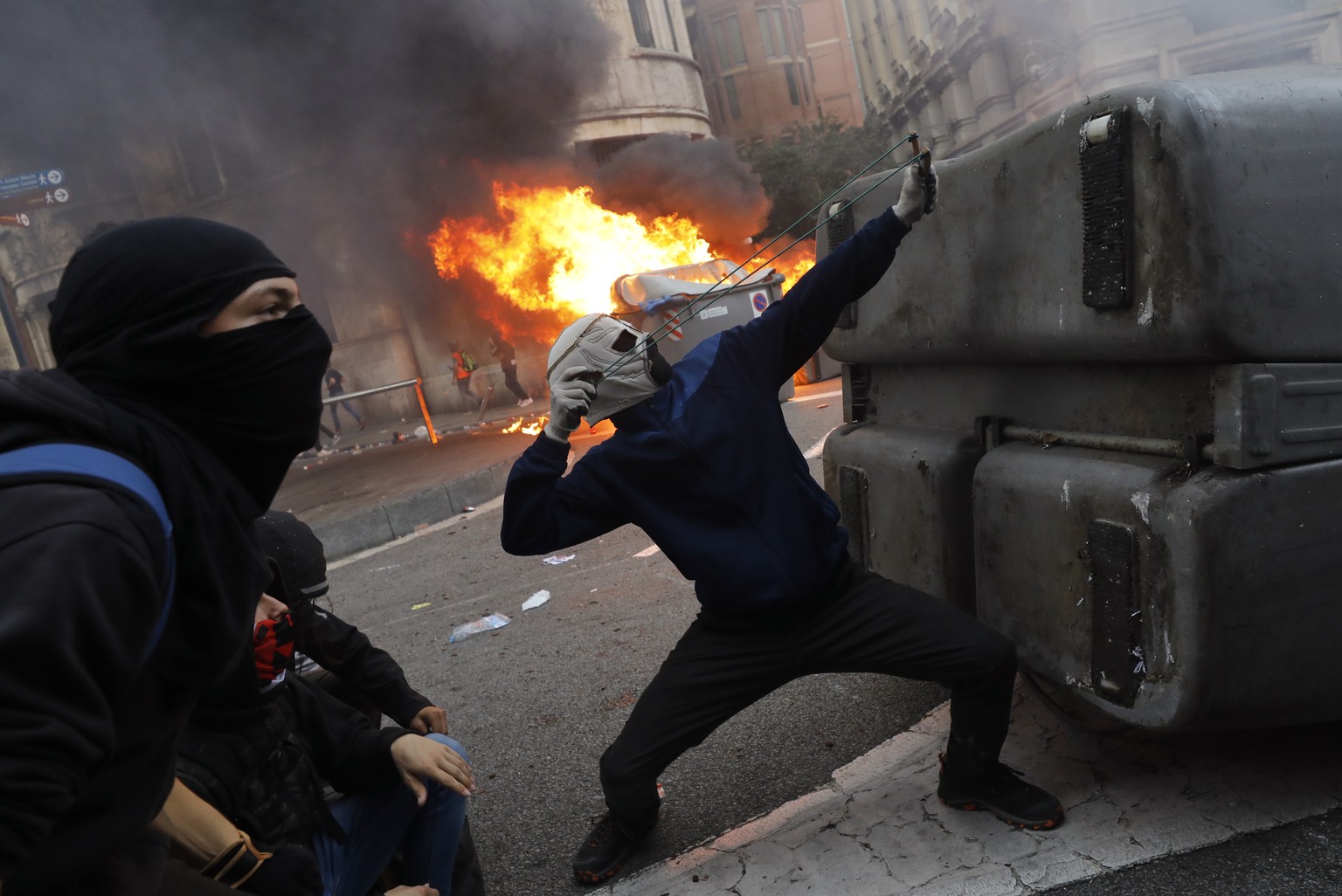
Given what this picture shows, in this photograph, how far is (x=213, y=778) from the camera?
70.9 inches

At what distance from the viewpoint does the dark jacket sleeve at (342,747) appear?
215 centimetres

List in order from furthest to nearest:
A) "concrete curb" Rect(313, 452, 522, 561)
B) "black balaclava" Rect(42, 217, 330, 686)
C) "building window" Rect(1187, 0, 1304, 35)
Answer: "building window" Rect(1187, 0, 1304, 35) < "concrete curb" Rect(313, 452, 522, 561) < "black balaclava" Rect(42, 217, 330, 686)

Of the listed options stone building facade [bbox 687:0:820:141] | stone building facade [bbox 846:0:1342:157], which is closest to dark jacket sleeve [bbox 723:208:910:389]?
stone building facade [bbox 846:0:1342:157]

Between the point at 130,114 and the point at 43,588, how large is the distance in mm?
24507

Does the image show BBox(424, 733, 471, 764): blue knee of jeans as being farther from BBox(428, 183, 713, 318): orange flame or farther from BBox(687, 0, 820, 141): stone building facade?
BBox(687, 0, 820, 141): stone building facade

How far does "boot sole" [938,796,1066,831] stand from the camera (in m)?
2.34

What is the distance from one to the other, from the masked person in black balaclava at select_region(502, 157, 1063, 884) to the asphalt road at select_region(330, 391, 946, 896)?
0.28m

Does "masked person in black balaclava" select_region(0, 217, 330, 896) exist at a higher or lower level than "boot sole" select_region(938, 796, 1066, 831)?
higher

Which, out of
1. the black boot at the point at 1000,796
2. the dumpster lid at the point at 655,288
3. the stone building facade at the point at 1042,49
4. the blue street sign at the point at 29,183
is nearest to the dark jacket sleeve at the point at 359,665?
the black boot at the point at 1000,796

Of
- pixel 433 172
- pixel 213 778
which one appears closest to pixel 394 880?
pixel 213 778

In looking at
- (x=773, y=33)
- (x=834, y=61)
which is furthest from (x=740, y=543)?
(x=834, y=61)

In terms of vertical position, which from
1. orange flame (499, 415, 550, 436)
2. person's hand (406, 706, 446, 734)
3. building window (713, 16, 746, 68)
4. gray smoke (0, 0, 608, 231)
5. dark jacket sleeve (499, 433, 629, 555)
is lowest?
orange flame (499, 415, 550, 436)

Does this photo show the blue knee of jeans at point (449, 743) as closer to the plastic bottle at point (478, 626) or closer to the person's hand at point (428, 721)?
the person's hand at point (428, 721)

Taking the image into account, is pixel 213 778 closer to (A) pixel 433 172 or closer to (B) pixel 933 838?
(B) pixel 933 838
